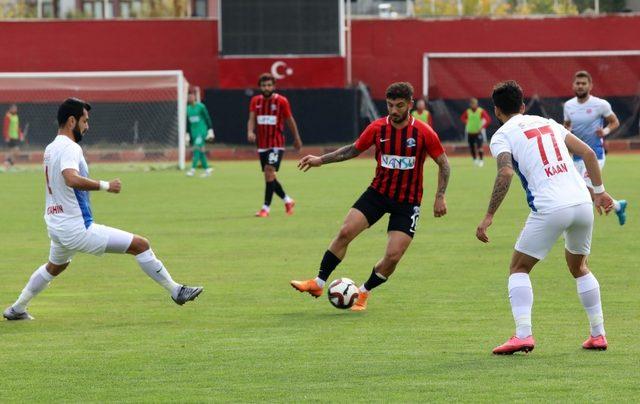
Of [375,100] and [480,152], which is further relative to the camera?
[375,100]

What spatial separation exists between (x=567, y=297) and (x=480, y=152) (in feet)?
83.0

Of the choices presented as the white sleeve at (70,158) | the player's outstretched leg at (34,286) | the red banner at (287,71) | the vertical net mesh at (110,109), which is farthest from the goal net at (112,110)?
the white sleeve at (70,158)

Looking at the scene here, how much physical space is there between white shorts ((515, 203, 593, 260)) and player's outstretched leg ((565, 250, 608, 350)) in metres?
0.23

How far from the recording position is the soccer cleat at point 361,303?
37.2ft

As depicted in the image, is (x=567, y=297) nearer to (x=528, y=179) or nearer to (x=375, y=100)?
(x=528, y=179)

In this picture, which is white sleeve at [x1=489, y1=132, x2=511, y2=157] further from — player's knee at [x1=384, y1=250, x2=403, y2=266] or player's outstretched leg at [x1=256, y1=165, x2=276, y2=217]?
player's outstretched leg at [x1=256, y1=165, x2=276, y2=217]

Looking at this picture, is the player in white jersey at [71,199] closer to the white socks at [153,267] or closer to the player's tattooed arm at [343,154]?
the white socks at [153,267]

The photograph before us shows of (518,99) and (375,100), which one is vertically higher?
(518,99)

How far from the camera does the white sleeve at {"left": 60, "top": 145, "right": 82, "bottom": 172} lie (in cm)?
1026

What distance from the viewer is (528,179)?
886cm

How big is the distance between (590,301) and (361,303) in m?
2.84

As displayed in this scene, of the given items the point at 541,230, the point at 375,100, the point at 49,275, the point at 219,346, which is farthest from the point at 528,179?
the point at 375,100

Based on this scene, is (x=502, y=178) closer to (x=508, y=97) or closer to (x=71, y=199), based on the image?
(x=508, y=97)

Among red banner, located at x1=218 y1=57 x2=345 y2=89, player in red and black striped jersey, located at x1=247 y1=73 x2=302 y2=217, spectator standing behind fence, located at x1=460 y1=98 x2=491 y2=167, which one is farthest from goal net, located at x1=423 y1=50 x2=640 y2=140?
player in red and black striped jersey, located at x1=247 y1=73 x2=302 y2=217
